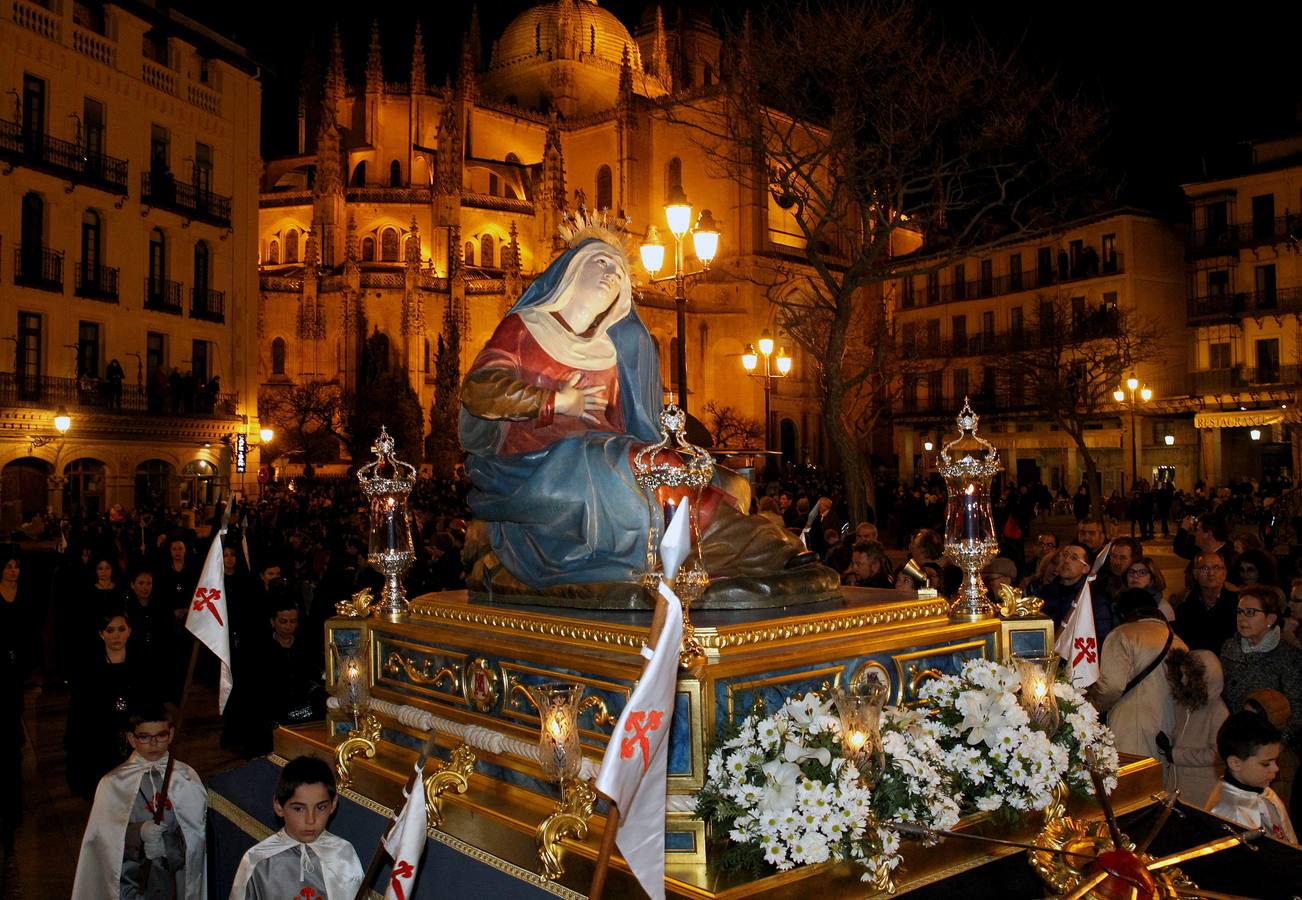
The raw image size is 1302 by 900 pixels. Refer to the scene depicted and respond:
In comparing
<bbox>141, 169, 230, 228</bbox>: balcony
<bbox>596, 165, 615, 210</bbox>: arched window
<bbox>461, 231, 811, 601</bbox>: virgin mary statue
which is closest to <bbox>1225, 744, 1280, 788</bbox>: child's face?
<bbox>461, 231, 811, 601</bbox>: virgin mary statue

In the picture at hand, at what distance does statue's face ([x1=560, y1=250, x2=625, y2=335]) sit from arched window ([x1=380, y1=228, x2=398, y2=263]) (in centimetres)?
5008

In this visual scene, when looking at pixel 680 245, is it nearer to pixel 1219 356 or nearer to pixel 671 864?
pixel 671 864

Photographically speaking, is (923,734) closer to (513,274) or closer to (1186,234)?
(1186,234)

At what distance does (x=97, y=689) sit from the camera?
246 inches

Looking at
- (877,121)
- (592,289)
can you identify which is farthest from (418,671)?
(877,121)

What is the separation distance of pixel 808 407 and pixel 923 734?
55.0 meters

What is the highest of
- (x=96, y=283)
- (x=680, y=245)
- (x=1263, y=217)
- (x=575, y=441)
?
(x=1263, y=217)

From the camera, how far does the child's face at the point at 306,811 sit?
3742 mm

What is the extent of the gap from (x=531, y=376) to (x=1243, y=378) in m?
37.6

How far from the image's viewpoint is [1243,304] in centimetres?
3653

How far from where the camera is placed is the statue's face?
512 cm

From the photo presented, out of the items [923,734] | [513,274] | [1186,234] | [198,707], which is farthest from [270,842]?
[513,274]

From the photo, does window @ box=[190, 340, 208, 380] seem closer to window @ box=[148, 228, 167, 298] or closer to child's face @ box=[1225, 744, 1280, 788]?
window @ box=[148, 228, 167, 298]

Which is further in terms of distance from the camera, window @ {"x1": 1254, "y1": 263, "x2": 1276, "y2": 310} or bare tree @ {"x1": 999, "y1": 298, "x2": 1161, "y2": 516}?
window @ {"x1": 1254, "y1": 263, "x2": 1276, "y2": 310}
